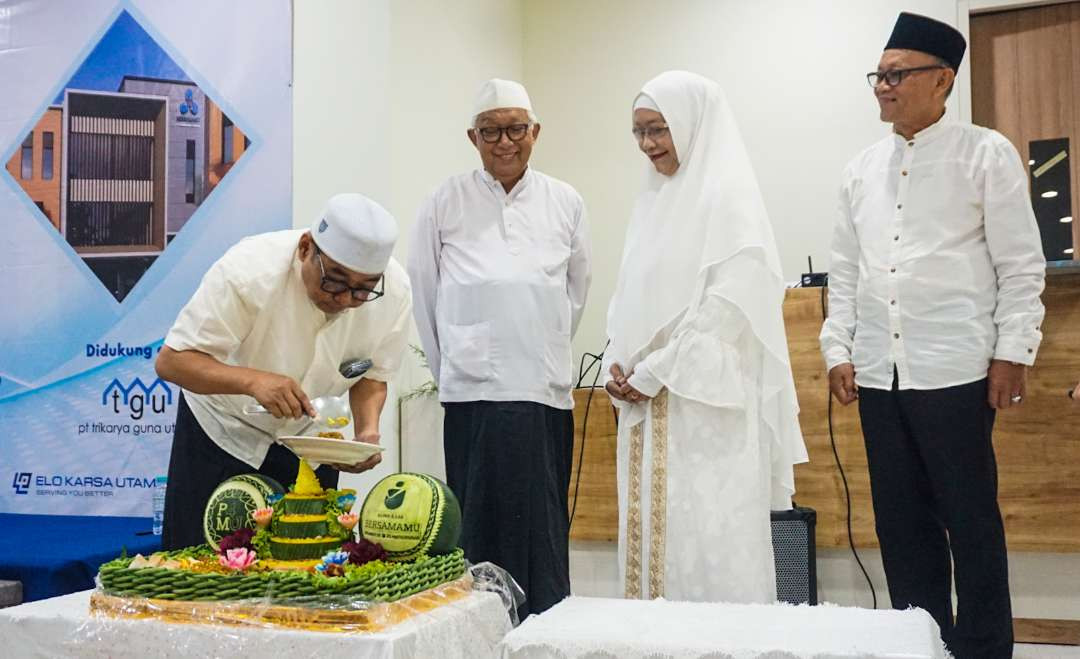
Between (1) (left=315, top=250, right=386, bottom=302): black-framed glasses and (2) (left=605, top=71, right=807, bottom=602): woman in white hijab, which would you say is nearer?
(1) (left=315, top=250, right=386, bottom=302): black-framed glasses

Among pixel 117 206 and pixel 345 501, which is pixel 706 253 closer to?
pixel 345 501

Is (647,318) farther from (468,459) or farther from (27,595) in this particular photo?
(27,595)

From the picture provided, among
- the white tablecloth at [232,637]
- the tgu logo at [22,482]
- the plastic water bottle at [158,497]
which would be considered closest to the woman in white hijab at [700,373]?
the white tablecloth at [232,637]

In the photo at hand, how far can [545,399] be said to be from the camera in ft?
10.3

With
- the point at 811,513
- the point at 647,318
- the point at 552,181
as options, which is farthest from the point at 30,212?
the point at 811,513

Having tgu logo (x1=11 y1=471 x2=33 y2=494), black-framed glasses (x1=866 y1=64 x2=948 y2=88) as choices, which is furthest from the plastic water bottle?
black-framed glasses (x1=866 y1=64 x2=948 y2=88)

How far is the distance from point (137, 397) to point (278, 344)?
6.32 feet

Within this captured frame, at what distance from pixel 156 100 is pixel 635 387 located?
232 cm

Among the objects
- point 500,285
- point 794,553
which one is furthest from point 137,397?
point 794,553

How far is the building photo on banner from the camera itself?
1804 millimetres

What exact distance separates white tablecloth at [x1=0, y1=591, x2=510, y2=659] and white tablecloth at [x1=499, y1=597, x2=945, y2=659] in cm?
9

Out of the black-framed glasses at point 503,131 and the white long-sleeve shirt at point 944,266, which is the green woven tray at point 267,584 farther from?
the black-framed glasses at point 503,131

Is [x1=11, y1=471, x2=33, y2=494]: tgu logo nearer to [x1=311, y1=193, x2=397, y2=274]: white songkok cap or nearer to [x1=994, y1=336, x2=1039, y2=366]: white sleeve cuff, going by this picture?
[x1=311, y1=193, x2=397, y2=274]: white songkok cap

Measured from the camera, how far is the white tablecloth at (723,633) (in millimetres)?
1499
